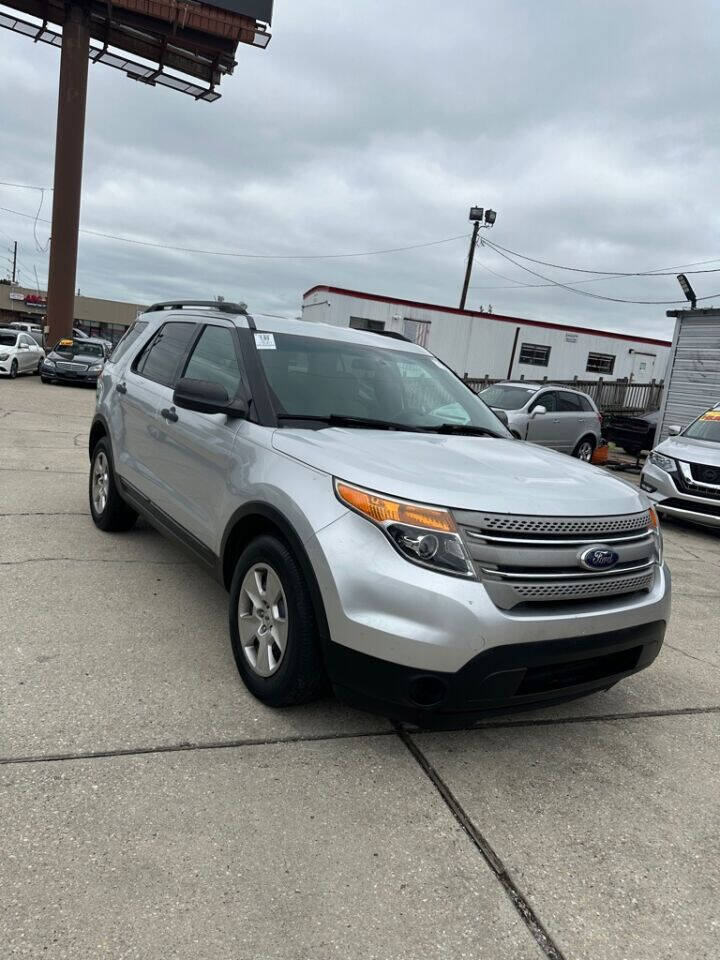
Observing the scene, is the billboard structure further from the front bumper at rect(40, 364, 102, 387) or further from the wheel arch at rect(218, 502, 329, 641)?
the wheel arch at rect(218, 502, 329, 641)

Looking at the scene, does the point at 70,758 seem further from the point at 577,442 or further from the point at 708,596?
the point at 577,442

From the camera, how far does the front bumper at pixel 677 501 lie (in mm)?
8188

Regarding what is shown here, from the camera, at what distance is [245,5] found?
2798 cm

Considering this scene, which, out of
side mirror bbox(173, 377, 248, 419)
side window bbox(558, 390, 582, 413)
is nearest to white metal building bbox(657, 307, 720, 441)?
side window bbox(558, 390, 582, 413)

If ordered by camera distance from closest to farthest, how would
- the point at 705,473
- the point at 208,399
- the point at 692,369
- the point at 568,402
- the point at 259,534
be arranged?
the point at 259,534
the point at 208,399
the point at 705,473
the point at 568,402
the point at 692,369

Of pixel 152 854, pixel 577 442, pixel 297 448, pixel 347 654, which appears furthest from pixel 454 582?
pixel 577 442

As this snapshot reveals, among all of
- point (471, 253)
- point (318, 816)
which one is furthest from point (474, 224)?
point (318, 816)

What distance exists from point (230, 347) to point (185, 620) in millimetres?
1619

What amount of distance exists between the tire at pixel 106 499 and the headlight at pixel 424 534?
10.8 feet

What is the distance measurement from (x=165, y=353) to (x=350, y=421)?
6.13 feet

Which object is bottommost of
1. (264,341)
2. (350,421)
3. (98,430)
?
(98,430)

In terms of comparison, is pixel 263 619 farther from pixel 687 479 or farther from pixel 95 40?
pixel 95 40

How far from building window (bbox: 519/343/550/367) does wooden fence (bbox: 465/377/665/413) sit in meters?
7.19

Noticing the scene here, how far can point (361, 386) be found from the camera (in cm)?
386
